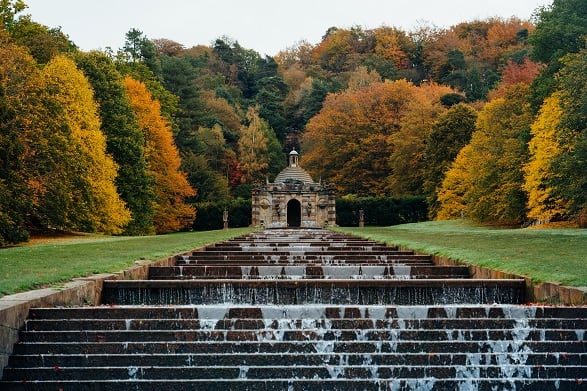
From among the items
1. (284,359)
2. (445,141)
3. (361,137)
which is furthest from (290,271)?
(361,137)

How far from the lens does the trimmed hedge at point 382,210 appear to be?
6134 centimetres

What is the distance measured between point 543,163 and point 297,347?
87.7 feet

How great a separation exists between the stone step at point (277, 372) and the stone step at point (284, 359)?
0.54ft

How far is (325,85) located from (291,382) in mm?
83949

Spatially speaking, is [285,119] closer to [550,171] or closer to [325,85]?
[325,85]

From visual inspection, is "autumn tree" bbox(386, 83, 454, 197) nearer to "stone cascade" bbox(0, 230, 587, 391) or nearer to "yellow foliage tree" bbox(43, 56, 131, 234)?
"yellow foliage tree" bbox(43, 56, 131, 234)

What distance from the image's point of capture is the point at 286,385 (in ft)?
29.5

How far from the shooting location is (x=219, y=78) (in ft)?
327

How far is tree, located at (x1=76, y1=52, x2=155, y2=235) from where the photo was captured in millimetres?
43125

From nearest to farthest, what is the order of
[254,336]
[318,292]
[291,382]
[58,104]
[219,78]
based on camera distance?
[291,382], [254,336], [318,292], [58,104], [219,78]

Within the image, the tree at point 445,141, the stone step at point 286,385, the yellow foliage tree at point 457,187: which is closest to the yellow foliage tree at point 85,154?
the yellow foliage tree at point 457,187

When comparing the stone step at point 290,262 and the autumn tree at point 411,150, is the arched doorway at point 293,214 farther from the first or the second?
the stone step at point 290,262

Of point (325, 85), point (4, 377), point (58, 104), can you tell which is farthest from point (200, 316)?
point (325, 85)

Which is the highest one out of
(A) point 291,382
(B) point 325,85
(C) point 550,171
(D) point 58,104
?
(B) point 325,85
